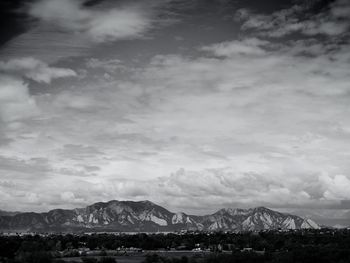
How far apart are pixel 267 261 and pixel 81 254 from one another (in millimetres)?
79738

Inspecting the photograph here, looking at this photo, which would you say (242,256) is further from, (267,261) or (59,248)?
(59,248)

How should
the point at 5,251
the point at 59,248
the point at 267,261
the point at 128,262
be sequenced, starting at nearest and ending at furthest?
the point at 267,261
the point at 128,262
the point at 5,251
the point at 59,248

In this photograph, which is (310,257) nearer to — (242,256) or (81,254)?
(242,256)

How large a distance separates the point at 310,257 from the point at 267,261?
994 cm

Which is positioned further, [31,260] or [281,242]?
[281,242]

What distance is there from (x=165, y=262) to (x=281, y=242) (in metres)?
94.0

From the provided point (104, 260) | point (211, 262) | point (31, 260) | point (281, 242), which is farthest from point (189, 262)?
point (281, 242)

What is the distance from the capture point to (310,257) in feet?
352

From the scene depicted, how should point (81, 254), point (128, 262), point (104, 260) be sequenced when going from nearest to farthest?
1. point (104, 260)
2. point (128, 262)
3. point (81, 254)

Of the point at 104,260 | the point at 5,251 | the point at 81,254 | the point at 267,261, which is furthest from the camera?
the point at 81,254

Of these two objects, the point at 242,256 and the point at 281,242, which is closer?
the point at 242,256

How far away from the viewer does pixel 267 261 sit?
106 metres

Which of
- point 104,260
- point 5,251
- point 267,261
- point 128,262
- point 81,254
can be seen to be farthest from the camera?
point 81,254

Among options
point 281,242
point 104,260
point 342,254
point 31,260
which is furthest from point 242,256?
point 281,242
